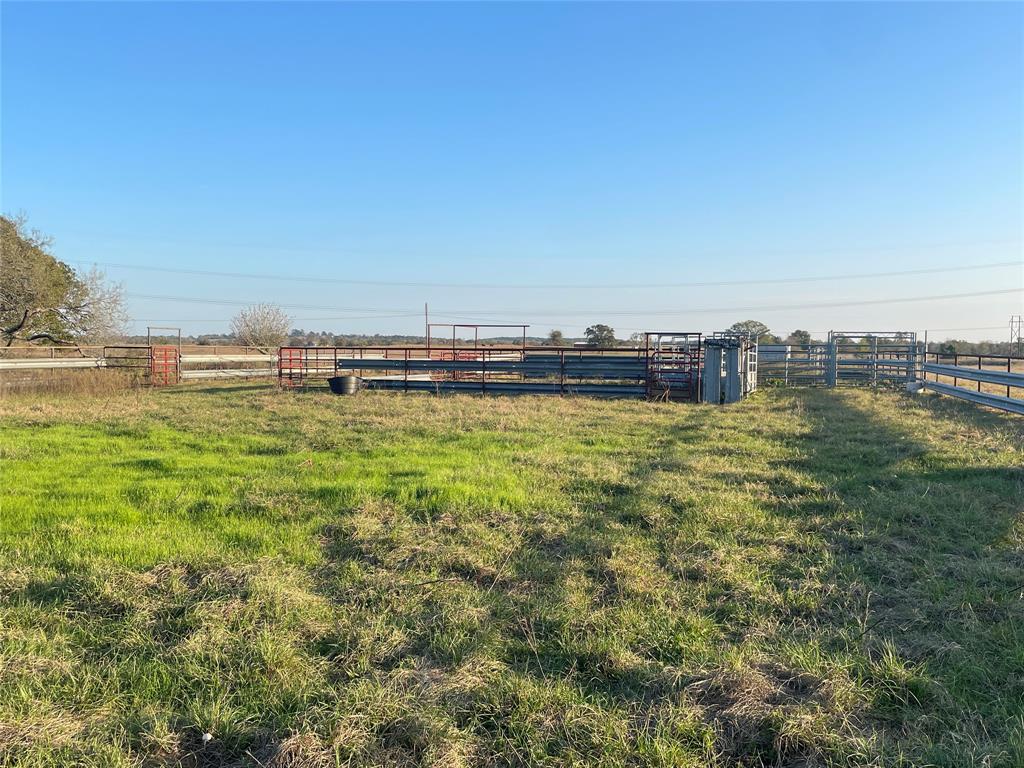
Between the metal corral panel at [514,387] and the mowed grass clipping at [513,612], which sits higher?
the metal corral panel at [514,387]

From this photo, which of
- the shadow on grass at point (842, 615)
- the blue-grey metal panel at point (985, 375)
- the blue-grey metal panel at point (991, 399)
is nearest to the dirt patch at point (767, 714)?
the shadow on grass at point (842, 615)

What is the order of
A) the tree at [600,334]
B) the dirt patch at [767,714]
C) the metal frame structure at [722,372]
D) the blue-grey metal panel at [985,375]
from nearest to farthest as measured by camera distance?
1. the dirt patch at [767,714]
2. the blue-grey metal panel at [985,375]
3. the metal frame structure at [722,372]
4. the tree at [600,334]

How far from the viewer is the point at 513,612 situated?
3695 mm

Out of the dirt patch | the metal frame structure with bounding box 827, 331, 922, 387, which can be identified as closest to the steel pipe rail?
the metal frame structure with bounding box 827, 331, 922, 387

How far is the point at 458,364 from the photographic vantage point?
773 inches

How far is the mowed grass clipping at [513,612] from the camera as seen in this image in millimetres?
2543

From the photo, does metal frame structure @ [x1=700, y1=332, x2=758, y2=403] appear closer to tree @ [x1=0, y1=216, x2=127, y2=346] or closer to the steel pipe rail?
the steel pipe rail

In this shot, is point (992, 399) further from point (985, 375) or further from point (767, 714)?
point (767, 714)

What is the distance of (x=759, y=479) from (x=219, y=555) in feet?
18.2

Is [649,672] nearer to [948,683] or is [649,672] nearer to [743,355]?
[948,683]

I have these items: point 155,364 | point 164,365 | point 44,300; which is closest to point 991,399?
point 164,365

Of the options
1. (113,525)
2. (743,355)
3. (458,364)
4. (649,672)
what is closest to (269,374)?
(458,364)

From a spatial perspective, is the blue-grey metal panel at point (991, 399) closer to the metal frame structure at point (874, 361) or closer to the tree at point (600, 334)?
the metal frame structure at point (874, 361)

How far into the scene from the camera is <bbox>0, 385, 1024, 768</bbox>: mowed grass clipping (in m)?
2.54
